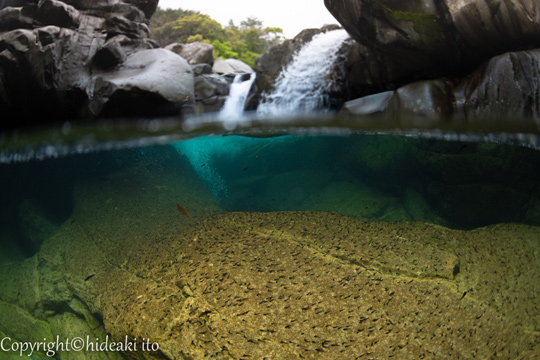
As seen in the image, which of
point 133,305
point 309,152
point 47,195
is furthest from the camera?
point 309,152

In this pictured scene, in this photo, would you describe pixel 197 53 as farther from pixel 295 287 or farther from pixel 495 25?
pixel 295 287

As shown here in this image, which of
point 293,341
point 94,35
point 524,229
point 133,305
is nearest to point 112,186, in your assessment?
point 133,305

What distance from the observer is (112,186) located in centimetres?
439

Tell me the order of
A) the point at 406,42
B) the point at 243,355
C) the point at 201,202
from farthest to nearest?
the point at 406,42
the point at 201,202
the point at 243,355

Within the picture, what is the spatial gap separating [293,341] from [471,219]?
255 cm

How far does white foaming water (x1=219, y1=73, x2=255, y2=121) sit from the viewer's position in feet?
41.0

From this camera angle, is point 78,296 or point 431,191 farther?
point 431,191

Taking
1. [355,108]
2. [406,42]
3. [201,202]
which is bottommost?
[355,108]

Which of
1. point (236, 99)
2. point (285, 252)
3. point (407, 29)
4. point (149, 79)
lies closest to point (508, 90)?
point (407, 29)

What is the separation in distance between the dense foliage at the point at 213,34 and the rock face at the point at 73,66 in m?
12.1

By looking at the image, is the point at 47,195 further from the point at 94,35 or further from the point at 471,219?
the point at 94,35

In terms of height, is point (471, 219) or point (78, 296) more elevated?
point (471, 219)

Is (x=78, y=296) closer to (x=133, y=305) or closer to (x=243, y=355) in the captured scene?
(x=133, y=305)

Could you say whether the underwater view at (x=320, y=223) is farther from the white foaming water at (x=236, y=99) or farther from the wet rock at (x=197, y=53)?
the wet rock at (x=197, y=53)
